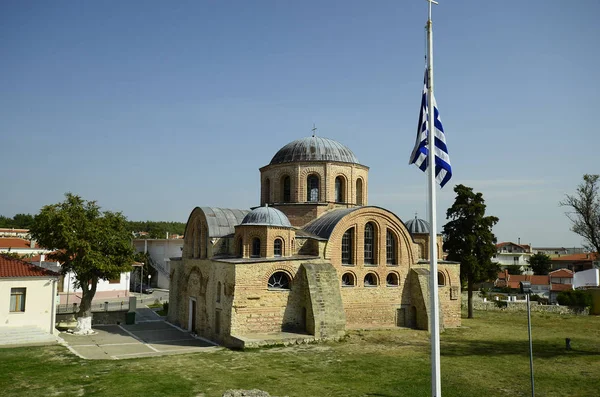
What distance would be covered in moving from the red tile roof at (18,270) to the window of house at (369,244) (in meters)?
16.4

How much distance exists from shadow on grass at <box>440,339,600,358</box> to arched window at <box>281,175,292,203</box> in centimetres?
1306

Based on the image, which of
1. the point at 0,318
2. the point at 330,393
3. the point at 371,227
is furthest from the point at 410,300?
the point at 0,318

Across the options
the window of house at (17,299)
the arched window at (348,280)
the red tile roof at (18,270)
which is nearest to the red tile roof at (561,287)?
the arched window at (348,280)

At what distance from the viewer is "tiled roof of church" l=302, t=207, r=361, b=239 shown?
2511 cm

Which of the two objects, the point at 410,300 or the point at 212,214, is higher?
the point at 212,214

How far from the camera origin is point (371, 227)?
1039 inches

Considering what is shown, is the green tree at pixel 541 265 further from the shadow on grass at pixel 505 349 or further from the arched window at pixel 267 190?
the arched window at pixel 267 190

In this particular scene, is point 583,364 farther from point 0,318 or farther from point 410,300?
point 0,318

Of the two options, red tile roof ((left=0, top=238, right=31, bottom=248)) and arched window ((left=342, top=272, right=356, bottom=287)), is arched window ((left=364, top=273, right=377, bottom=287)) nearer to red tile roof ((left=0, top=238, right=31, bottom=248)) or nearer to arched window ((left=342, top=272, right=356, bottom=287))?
arched window ((left=342, top=272, right=356, bottom=287))

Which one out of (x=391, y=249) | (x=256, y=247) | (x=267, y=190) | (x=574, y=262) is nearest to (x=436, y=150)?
(x=256, y=247)

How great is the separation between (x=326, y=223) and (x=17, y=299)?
625 inches

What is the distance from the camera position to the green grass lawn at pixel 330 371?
1412cm

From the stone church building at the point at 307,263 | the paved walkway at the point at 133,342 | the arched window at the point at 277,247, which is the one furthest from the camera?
the arched window at the point at 277,247

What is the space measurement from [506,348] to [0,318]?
23.4 meters
